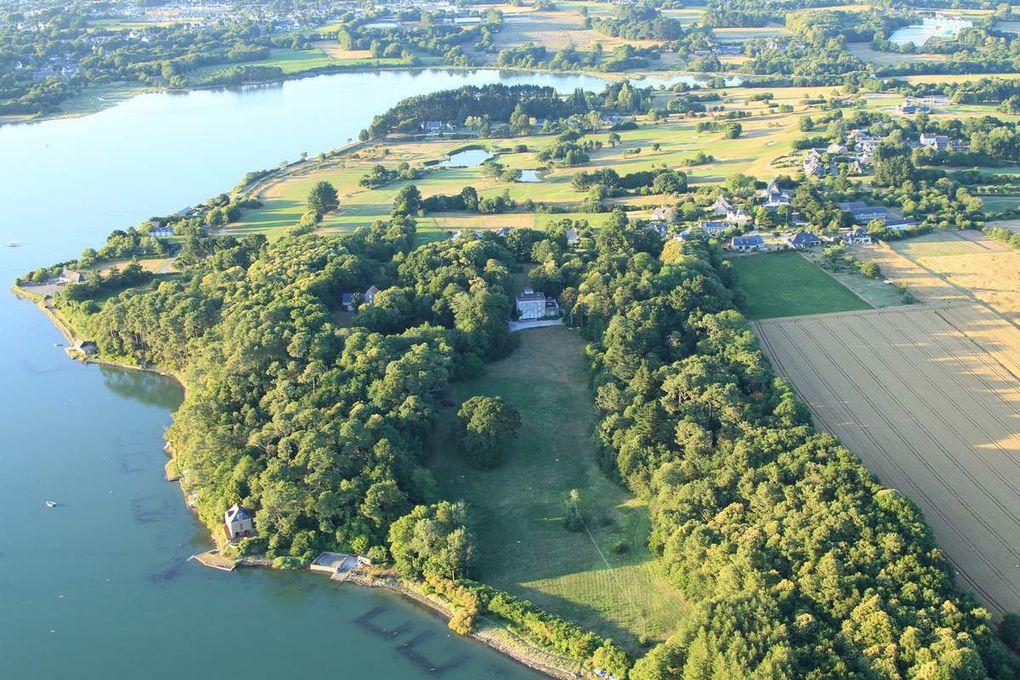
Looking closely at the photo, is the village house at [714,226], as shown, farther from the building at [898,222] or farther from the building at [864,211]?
the building at [898,222]

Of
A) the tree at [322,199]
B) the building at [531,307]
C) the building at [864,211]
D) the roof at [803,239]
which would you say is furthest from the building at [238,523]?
the building at [864,211]

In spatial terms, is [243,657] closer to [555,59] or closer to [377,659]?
[377,659]

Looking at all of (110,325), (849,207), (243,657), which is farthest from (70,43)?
(243,657)

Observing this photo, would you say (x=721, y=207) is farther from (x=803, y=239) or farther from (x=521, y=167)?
(x=521, y=167)

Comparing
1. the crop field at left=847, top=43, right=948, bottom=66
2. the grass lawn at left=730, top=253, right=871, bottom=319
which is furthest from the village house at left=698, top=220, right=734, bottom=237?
the crop field at left=847, top=43, right=948, bottom=66

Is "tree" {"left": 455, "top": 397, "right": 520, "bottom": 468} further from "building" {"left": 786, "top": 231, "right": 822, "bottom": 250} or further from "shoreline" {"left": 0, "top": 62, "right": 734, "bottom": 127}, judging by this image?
"shoreline" {"left": 0, "top": 62, "right": 734, "bottom": 127}
